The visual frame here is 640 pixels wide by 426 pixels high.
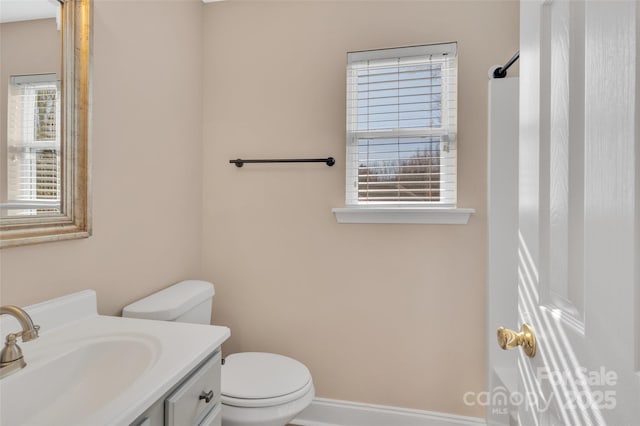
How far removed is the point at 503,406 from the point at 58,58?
2.13 metres

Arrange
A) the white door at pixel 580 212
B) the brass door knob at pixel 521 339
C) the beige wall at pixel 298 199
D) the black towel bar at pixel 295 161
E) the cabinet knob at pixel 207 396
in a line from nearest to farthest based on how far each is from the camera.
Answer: the white door at pixel 580 212 < the brass door knob at pixel 521 339 < the cabinet knob at pixel 207 396 < the beige wall at pixel 298 199 < the black towel bar at pixel 295 161

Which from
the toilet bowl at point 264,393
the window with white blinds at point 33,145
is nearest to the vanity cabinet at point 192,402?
the toilet bowl at point 264,393

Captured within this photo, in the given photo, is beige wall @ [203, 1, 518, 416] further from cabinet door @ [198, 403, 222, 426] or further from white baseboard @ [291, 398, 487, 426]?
cabinet door @ [198, 403, 222, 426]

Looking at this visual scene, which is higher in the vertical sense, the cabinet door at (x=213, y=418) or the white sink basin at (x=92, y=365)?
the white sink basin at (x=92, y=365)

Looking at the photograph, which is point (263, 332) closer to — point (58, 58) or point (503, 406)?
point (503, 406)

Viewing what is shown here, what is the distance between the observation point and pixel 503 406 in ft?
4.82

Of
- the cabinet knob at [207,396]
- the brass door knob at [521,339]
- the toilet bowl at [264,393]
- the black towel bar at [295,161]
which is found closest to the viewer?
the brass door knob at [521,339]

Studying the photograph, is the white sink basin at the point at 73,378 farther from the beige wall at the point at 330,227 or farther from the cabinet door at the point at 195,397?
the beige wall at the point at 330,227

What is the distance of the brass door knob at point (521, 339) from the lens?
749mm

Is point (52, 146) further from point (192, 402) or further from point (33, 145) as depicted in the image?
point (192, 402)

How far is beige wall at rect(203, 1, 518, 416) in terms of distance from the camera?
1.70 meters

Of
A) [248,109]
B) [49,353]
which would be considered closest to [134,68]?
[248,109]

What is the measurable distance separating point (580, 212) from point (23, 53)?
1478 mm

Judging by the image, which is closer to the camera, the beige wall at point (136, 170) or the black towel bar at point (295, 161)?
the beige wall at point (136, 170)
